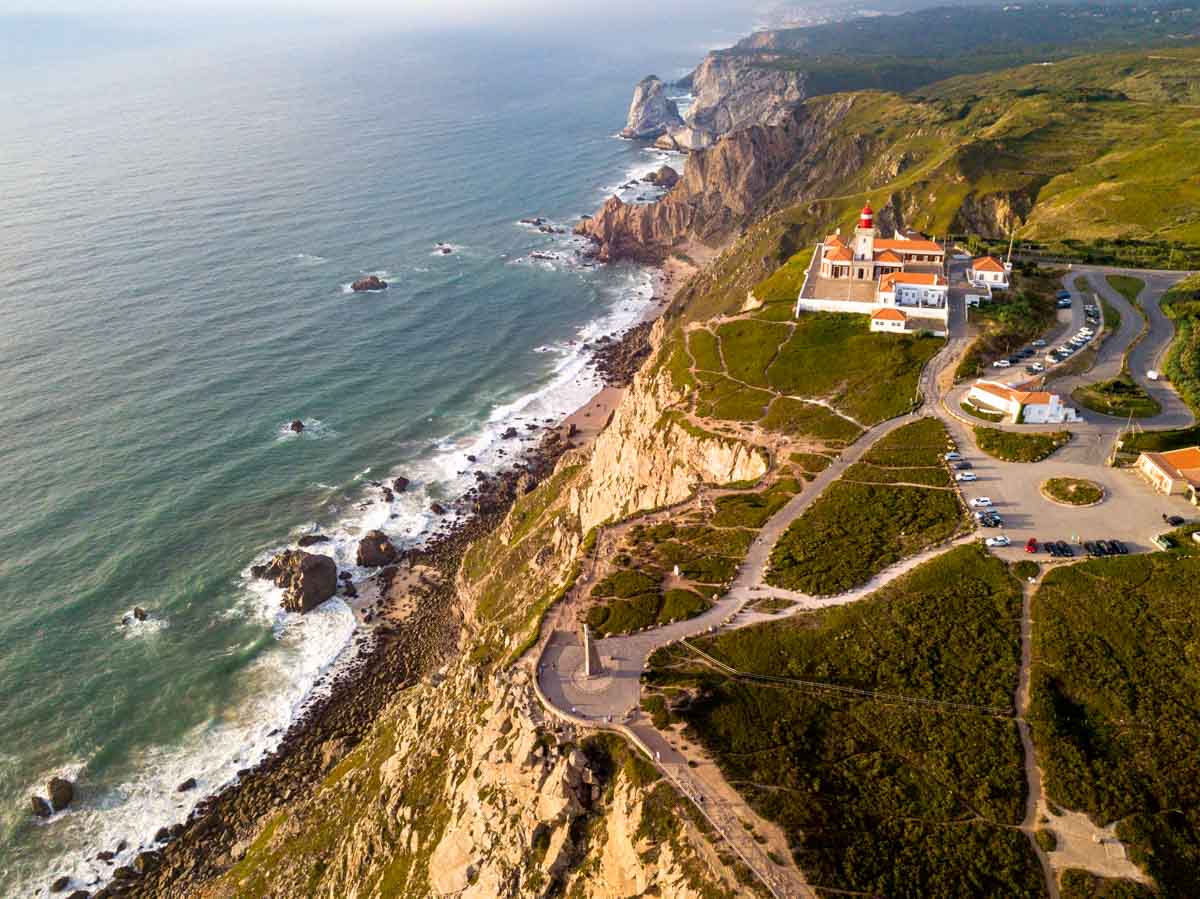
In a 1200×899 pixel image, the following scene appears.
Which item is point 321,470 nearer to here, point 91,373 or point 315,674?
point 315,674

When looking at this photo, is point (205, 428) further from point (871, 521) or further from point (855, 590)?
point (855, 590)

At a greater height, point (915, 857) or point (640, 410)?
point (915, 857)

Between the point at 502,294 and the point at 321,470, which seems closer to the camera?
the point at 321,470

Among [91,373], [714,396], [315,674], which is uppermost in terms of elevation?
[714,396]

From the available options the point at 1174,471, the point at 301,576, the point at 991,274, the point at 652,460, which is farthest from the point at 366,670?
the point at 991,274

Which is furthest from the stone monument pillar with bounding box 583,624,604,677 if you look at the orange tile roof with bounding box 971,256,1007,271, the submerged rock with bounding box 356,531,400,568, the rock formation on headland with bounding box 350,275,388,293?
the rock formation on headland with bounding box 350,275,388,293

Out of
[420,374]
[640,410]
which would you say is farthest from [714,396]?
[420,374]
